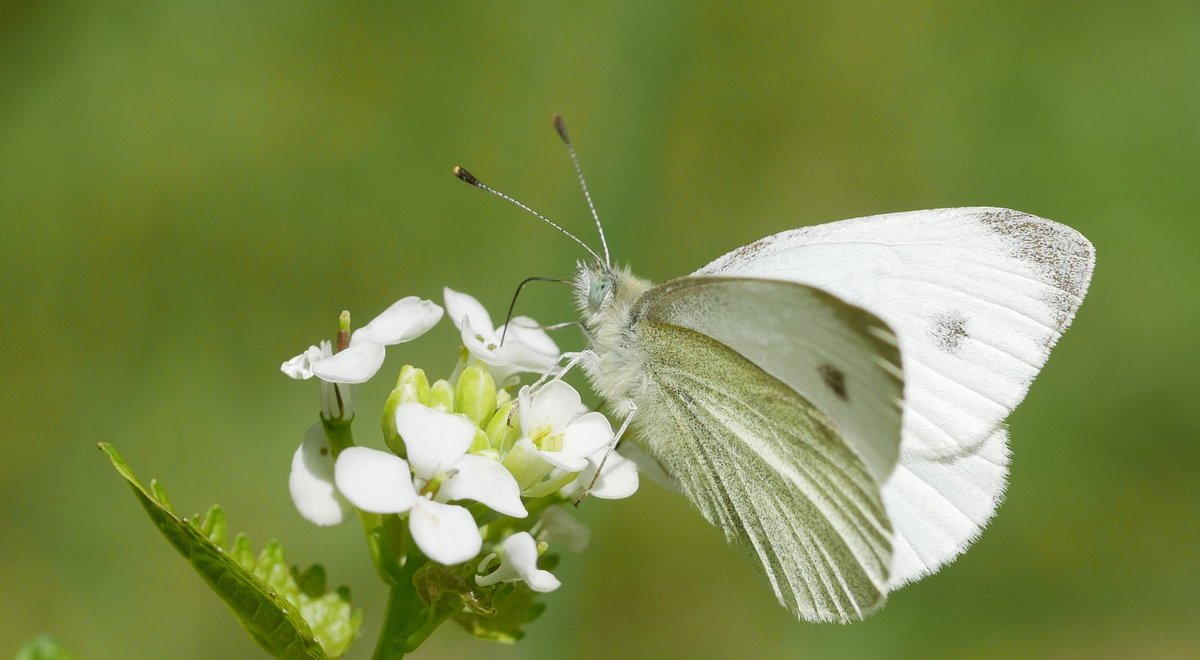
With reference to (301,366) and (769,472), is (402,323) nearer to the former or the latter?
(301,366)

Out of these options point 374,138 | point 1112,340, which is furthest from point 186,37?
point 1112,340

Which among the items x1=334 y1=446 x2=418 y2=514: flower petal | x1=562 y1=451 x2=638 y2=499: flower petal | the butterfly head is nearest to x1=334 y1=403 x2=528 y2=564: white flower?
x1=334 y1=446 x2=418 y2=514: flower petal

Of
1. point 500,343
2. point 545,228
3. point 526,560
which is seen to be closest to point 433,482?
point 526,560

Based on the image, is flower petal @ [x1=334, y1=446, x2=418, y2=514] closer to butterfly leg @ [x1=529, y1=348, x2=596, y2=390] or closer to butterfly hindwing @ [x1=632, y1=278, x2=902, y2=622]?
butterfly leg @ [x1=529, y1=348, x2=596, y2=390]

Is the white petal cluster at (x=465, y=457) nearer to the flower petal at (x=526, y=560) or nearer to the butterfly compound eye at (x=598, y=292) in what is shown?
the flower petal at (x=526, y=560)

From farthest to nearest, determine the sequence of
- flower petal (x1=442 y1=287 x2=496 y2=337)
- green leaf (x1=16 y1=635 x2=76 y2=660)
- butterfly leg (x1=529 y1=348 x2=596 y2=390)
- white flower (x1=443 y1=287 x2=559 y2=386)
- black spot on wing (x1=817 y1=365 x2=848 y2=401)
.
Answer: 1. flower petal (x1=442 y1=287 x2=496 y2=337)
2. butterfly leg (x1=529 y1=348 x2=596 y2=390)
3. white flower (x1=443 y1=287 x2=559 y2=386)
4. black spot on wing (x1=817 y1=365 x2=848 y2=401)
5. green leaf (x1=16 y1=635 x2=76 y2=660)

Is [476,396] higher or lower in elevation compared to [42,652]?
higher
